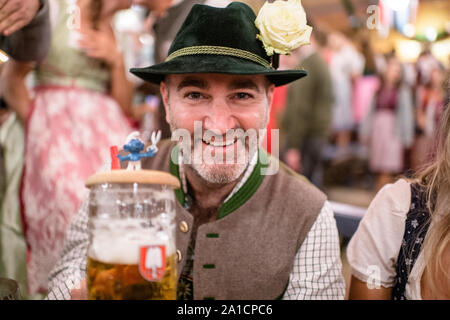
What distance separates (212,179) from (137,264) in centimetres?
42

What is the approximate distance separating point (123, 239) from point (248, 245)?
1.60ft

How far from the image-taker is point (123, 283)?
2.34 ft

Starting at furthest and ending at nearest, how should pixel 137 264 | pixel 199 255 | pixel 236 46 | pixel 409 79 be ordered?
pixel 409 79
pixel 199 255
pixel 236 46
pixel 137 264

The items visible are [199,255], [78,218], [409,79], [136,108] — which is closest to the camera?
[199,255]

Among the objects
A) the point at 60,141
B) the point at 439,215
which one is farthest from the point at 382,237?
the point at 60,141

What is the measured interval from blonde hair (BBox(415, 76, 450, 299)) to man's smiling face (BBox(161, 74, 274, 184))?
1.43 ft

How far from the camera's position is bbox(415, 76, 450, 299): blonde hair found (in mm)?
972

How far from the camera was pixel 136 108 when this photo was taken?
1729 mm

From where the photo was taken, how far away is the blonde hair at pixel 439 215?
972 millimetres

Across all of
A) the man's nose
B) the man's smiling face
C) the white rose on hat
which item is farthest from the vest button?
the white rose on hat

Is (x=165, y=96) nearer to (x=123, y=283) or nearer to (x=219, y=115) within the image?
(x=219, y=115)
